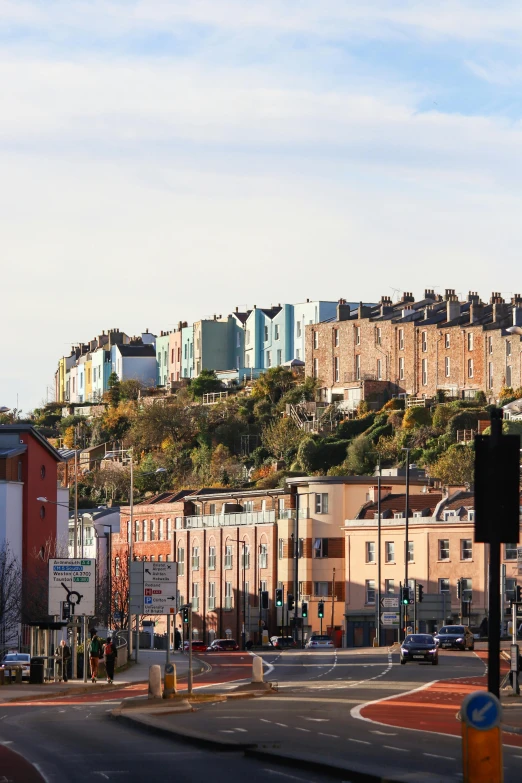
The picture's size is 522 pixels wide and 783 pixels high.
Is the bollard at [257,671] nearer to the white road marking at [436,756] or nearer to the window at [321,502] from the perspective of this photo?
the white road marking at [436,756]

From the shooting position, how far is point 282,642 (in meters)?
103

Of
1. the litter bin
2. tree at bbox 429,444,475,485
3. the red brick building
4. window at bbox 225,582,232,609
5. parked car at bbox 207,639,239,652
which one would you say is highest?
the red brick building

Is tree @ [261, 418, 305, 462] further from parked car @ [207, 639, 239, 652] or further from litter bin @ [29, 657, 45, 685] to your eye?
litter bin @ [29, 657, 45, 685]

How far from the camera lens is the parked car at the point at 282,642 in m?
102

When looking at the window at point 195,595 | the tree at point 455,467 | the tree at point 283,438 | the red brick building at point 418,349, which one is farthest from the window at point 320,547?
the tree at point 283,438

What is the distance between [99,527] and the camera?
146 metres

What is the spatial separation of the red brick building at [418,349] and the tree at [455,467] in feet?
44.8

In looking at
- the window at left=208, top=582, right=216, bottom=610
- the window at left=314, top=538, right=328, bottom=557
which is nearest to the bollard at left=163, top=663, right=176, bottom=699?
the window at left=314, top=538, right=328, bottom=557

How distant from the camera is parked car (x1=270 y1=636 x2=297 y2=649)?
336 feet

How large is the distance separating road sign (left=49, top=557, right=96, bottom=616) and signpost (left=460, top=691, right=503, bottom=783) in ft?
120

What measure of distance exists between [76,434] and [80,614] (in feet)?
449

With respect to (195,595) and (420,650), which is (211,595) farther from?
(420,650)

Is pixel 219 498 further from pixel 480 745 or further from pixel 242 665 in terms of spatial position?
pixel 480 745

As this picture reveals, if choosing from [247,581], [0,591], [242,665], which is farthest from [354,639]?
[242,665]
